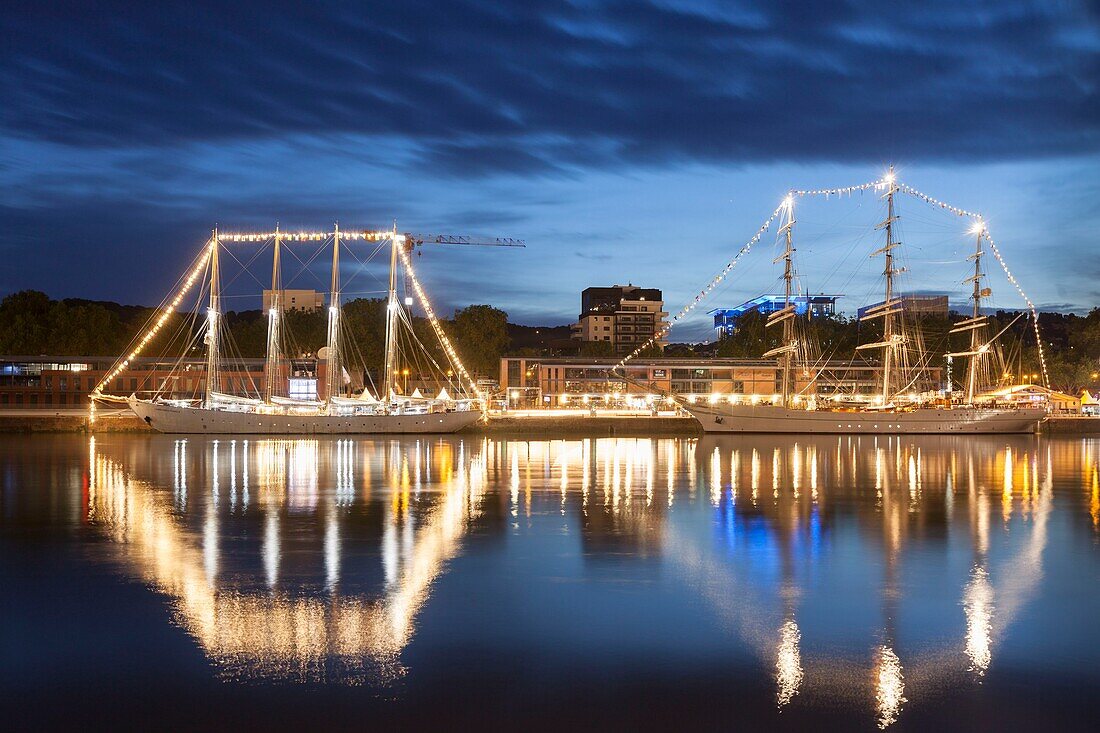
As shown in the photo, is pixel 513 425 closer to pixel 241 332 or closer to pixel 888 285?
pixel 888 285

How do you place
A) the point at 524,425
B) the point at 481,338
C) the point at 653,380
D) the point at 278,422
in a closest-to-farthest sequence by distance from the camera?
1. the point at 278,422
2. the point at 524,425
3. the point at 653,380
4. the point at 481,338

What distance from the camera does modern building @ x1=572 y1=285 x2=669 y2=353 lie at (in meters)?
192

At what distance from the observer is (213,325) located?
79.1 meters

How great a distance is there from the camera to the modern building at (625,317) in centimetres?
19162

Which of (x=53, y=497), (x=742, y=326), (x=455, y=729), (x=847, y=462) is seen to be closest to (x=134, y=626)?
(x=455, y=729)

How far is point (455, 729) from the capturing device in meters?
11.5

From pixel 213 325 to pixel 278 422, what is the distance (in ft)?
31.2

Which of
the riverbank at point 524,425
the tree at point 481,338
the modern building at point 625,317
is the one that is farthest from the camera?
the modern building at point 625,317

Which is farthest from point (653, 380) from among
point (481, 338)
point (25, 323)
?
point (25, 323)

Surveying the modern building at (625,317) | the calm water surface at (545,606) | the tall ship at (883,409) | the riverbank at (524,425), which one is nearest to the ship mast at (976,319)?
the tall ship at (883,409)

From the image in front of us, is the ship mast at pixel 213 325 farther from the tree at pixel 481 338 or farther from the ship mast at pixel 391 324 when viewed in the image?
the tree at pixel 481 338

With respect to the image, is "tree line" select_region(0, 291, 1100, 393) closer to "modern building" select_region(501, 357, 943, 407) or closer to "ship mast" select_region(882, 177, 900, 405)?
"modern building" select_region(501, 357, 943, 407)

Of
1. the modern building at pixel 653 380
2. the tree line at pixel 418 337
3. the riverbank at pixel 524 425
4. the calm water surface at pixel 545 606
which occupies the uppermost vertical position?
the tree line at pixel 418 337

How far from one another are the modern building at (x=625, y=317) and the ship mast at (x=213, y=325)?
113 metres
